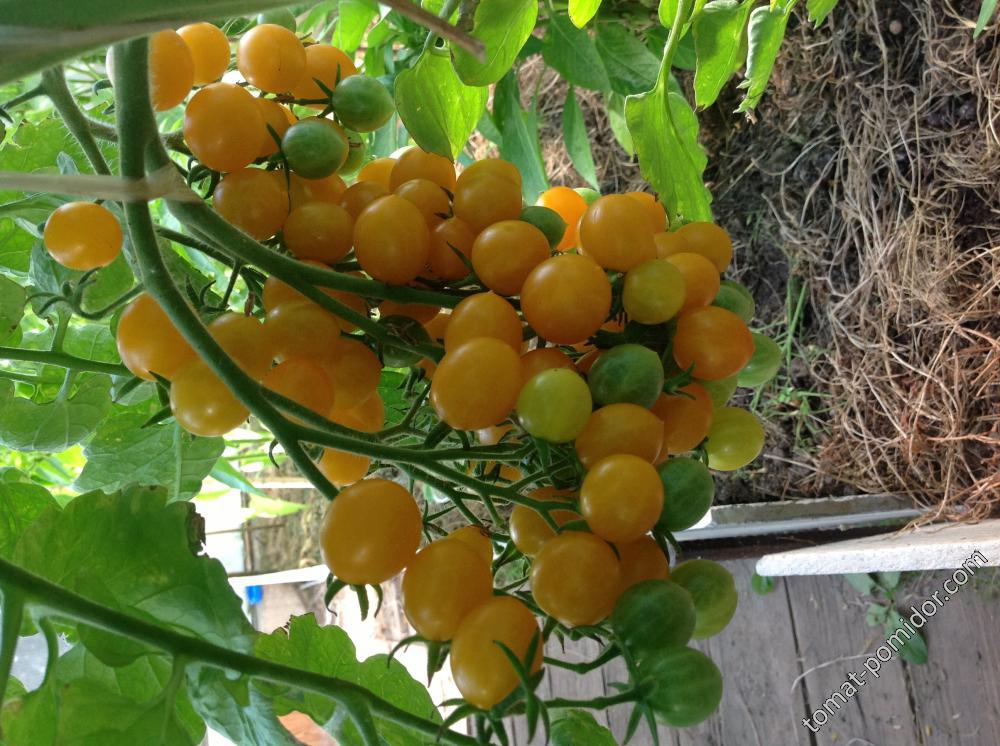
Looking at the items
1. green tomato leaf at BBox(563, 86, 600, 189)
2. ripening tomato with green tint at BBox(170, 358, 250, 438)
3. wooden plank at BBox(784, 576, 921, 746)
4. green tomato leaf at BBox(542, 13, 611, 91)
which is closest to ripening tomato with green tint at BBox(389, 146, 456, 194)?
ripening tomato with green tint at BBox(170, 358, 250, 438)

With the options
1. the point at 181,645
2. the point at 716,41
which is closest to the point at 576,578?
the point at 181,645

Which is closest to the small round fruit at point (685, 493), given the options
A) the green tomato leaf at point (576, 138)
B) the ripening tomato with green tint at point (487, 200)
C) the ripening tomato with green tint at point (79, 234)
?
the ripening tomato with green tint at point (487, 200)

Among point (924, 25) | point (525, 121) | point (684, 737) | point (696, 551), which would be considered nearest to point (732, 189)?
point (924, 25)

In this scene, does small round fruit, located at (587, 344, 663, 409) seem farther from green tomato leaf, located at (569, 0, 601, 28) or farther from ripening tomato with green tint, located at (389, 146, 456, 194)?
green tomato leaf, located at (569, 0, 601, 28)

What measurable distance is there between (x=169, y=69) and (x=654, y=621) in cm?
25

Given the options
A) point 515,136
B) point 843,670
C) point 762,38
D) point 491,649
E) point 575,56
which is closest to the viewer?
point 491,649

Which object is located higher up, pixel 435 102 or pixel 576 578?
pixel 435 102

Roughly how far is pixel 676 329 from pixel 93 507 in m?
0.22

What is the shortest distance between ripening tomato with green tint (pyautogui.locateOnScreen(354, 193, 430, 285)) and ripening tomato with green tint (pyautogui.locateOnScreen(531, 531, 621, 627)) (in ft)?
0.36

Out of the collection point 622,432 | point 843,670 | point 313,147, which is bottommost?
point 843,670

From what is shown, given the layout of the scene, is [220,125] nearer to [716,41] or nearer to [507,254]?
[507,254]

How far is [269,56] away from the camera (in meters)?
0.33

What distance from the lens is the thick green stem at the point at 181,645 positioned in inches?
10.0

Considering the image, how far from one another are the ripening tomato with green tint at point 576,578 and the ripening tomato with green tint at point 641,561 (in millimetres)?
13
